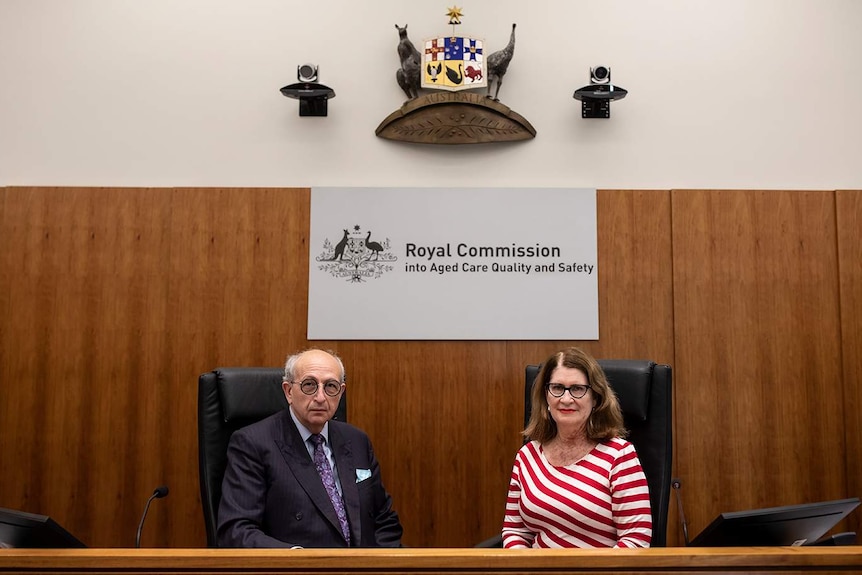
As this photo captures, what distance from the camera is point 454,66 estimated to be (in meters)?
3.72

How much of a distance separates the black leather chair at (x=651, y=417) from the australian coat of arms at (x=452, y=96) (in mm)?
1562

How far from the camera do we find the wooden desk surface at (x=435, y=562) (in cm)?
149

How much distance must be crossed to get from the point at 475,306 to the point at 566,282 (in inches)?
18.8

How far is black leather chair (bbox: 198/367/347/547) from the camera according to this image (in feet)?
8.42

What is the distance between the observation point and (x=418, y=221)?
12.3 ft

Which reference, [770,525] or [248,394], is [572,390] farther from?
[248,394]

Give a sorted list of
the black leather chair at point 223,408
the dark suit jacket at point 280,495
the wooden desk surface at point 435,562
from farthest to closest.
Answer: the black leather chair at point 223,408, the dark suit jacket at point 280,495, the wooden desk surface at point 435,562

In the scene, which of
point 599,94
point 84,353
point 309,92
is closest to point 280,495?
point 84,353

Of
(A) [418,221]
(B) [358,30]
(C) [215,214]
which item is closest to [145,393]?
(C) [215,214]

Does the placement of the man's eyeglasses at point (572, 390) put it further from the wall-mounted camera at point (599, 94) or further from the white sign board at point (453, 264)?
the wall-mounted camera at point (599, 94)

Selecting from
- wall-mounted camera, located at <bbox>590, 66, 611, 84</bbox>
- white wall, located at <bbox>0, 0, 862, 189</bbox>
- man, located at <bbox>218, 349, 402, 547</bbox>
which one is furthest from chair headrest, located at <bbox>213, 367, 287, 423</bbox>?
wall-mounted camera, located at <bbox>590, 66, 611, 84</bbox>

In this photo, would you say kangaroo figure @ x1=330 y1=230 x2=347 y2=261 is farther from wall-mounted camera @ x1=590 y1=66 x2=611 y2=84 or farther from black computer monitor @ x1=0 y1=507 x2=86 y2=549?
black computer monitor @ x1=0 y1=507 x2=86 y2=549

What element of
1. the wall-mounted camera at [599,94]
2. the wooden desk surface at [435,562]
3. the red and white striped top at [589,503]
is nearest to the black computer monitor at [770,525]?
the wooden desk surface at [435,562]

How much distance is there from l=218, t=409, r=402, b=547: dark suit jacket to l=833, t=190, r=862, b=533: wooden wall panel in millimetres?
2535
